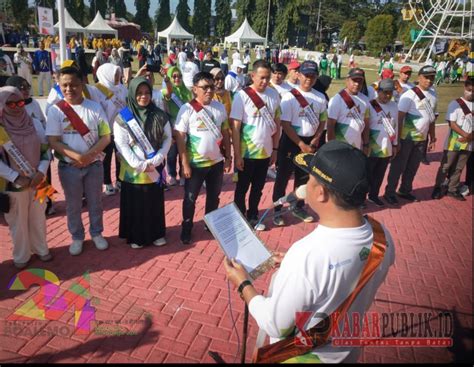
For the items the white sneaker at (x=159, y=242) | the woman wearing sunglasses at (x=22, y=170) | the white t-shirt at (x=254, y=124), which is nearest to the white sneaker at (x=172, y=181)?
the white sneaker at (x=159, y=242)

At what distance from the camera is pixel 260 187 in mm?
5277

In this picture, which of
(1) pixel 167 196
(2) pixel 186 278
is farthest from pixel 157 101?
(2) pixel 186 278

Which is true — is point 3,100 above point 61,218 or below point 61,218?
above

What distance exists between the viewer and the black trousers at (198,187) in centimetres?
455

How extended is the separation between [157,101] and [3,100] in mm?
2702

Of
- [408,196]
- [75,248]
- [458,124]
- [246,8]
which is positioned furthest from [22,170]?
[246,8]

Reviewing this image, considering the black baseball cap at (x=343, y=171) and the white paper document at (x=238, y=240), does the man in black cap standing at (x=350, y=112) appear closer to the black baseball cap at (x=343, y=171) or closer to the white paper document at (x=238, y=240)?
the white paper document at (x=238, y=240)

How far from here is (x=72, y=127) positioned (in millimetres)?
3871

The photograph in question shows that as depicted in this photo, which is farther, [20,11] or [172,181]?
[20,11]

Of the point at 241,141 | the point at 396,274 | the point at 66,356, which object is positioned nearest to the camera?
the point at 66,356

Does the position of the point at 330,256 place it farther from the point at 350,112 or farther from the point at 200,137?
the point at 350,112

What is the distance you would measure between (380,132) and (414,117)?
1071 millimetres

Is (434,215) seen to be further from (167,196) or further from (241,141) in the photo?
(167,196)

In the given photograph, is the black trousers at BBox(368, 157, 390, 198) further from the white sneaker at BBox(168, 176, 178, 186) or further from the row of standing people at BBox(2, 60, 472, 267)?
the white sneaker at BBox(168, 176, 178, 186)
